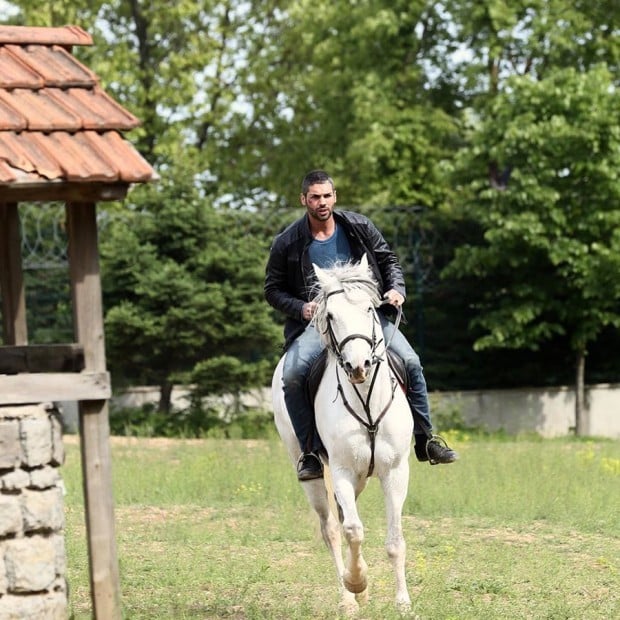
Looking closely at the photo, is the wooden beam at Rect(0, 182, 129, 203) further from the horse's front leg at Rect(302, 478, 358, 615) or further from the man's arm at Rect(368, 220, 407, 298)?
the horse's front leg at Rect(302, 478, 358, 615)

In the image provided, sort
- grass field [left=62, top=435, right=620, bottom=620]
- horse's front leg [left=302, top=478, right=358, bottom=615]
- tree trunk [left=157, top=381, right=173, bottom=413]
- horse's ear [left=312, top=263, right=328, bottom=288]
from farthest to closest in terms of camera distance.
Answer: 1. tree trunk [left=157, top=381, right=173, bottom=413]
2. horse's front leg [left=302, top=478, right=358, bottom=615]
3. grass field [left=62, top=435, right=620, bottom=620]
4. horse's ear [left=312, top=263, right=328, bottom=288]

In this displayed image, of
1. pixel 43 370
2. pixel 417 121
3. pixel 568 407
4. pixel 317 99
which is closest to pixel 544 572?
pixel 43 370

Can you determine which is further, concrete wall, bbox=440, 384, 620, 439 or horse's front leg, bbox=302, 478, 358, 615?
concrete wall, bbox=440, 384, 620, 439

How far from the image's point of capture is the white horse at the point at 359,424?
841 cm

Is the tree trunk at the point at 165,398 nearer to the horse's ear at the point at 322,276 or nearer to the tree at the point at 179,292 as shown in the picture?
the tree at the point at 179,292

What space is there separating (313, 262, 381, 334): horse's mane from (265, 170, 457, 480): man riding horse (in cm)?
55

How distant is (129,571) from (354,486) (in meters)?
2.43

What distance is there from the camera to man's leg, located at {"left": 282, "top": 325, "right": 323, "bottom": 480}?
9.30 m

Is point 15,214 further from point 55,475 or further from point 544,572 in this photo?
point 544,572

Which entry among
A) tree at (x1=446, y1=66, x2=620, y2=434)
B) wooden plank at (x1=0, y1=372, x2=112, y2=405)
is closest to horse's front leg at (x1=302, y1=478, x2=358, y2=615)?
wooden plank at (x1=0, y1=372, x2=112, y2=405)

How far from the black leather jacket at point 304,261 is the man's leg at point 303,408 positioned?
27 centimetres

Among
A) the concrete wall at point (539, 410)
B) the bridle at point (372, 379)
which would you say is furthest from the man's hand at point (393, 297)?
the concrete wall at point (539, 410)

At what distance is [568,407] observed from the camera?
1040 inches

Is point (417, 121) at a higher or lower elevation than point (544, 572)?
higher
